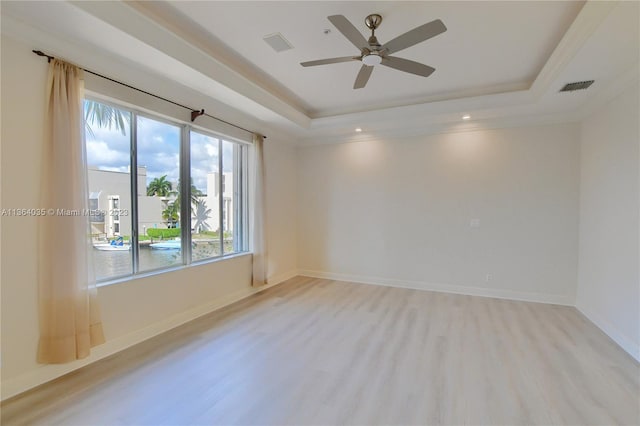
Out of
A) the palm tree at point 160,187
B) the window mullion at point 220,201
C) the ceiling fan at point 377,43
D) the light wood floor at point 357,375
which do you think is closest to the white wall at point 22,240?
the light wood floor at point 357,375

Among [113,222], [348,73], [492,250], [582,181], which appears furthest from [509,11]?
[113,222]

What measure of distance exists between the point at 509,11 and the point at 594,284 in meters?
3.48

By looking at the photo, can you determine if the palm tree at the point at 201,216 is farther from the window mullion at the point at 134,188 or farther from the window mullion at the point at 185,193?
the window mullion at the point at 134,188

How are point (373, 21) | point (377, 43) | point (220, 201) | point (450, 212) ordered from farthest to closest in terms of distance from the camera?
point (450, 212)
point (220, 201)
point (373, 21)
point (377, 43)

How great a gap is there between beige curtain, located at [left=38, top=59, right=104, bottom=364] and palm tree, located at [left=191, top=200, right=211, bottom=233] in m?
1.41

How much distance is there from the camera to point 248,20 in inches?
100

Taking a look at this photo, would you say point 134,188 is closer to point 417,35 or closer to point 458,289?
point 417,35

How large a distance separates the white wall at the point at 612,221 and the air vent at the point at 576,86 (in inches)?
13.7

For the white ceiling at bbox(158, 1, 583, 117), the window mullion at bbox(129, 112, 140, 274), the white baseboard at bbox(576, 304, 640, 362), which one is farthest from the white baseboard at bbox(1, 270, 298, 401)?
the white baseboard at bbox(576, 304, 640, 362)

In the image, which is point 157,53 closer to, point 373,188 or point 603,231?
point 373,188

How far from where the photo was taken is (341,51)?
3043 millimetres

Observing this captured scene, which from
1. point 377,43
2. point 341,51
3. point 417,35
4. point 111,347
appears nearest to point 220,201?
point 111,347

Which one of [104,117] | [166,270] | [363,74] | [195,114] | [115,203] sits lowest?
[166,270]

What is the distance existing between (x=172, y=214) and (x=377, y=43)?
2936mm
